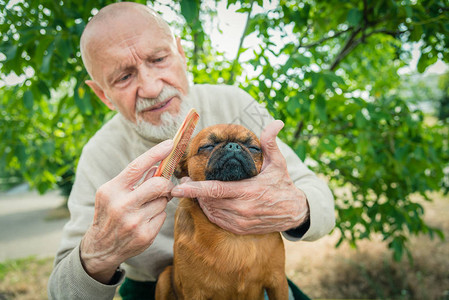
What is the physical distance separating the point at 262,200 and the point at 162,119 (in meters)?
0.76

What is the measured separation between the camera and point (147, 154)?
1.15 m

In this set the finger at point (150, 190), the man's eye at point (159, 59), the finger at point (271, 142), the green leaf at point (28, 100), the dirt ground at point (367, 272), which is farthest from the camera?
the dirt ground at point (367, 272)

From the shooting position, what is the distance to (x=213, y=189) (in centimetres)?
129

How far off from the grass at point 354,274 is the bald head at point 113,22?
11.6ft

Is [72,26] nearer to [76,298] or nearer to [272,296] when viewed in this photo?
[76,298]

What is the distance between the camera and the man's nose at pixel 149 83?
1608 millimetres

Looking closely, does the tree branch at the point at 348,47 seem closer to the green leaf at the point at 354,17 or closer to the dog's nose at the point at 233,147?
the green leaf at the point at 354,17

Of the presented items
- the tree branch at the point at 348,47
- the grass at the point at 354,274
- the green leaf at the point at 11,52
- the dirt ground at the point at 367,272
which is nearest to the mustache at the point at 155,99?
the green leaf at the point at 11,52

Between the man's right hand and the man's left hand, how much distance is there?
23 cm

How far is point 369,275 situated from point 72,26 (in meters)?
4.71

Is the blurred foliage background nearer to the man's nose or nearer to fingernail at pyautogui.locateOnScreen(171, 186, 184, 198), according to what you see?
the man's nose

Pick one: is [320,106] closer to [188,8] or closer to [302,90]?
[302,90]

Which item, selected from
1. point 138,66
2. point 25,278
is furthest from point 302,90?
point 25,278

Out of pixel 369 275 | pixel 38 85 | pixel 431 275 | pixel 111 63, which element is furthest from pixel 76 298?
pixel 431 275
